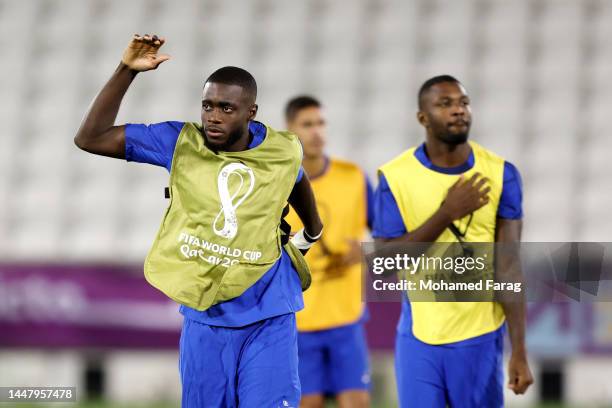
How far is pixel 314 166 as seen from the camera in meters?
6.39

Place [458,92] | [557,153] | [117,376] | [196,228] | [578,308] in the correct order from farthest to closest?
[557,153] < [117,376] < [578,308] < [458,92] < [196,228]

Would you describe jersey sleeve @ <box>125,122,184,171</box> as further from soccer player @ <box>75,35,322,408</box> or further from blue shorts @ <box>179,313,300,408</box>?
blue shorts @ <box>179,313,300,408</box>

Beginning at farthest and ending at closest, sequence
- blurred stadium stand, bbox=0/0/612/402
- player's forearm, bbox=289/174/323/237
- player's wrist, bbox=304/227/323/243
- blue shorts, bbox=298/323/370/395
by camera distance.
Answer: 1. blurred stadium stand, bbox=0/0/612/402
2. blue shorts, bbox=298/323/370/395
3. player's wrist, bbox=304/227/323/243
4. player's forearm, bbox=289/174/323/237

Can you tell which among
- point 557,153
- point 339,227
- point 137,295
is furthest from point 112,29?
point 339,227

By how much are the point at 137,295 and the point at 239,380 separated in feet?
15.4

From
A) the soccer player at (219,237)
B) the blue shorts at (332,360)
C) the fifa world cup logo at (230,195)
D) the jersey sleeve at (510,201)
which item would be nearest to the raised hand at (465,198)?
the jersey sleeve at (510,201)

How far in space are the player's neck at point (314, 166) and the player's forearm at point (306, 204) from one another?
6.49ft

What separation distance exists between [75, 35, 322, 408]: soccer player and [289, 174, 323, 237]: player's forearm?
0.17 metres

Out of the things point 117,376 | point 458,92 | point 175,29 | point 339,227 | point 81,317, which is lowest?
point 117,376

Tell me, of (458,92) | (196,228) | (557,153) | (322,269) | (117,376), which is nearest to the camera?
(196,228)

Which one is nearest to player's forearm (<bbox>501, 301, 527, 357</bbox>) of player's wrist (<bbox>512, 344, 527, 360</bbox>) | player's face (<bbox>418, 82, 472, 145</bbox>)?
player's wrist (<bbox>512, 344, 527, 360</bbox>)

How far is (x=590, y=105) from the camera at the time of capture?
405 inches

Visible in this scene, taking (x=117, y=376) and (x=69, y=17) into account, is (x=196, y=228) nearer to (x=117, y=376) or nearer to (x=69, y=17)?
(x=117, y=376)

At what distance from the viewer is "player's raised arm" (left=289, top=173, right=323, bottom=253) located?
4211 mm
